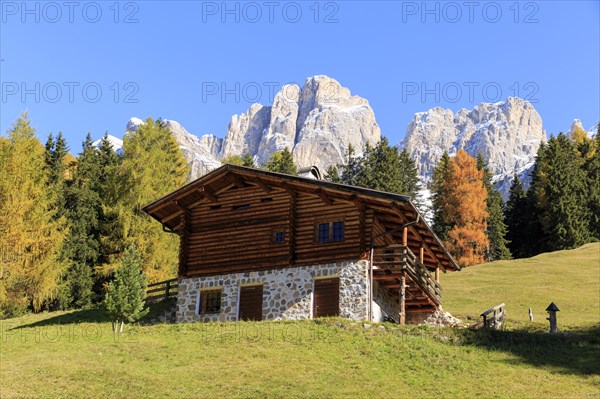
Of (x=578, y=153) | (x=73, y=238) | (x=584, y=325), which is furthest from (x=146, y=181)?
(x=578, y=153)

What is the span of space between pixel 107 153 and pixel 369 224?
104ft

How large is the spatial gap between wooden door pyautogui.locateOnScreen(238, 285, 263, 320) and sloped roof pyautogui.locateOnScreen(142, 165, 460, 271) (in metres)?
4.88

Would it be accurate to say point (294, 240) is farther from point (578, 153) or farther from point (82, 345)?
point (578, 153)

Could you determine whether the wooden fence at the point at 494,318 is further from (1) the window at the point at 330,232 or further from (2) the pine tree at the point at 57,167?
(2) the pine tree at the point at 57,167

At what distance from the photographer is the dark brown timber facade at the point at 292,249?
30.5 m

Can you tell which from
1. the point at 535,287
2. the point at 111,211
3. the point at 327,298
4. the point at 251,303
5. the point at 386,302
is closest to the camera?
the point at 327,298

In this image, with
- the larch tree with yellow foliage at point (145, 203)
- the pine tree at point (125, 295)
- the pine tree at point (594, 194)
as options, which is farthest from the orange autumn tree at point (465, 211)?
the pine tree at point (125, 295)

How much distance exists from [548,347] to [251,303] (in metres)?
12.8

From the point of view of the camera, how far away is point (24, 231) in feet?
133

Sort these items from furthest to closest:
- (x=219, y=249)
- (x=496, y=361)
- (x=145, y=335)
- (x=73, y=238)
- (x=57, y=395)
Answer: (x=73, y=238) → (x=219, y=249) → (x=145, y=335) → (x=496, y=361) → (x=57, y=395)

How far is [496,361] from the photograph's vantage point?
2469cm

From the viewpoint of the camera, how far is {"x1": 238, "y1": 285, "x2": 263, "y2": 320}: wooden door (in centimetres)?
3175

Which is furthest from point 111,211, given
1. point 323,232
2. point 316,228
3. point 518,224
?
point 518,224

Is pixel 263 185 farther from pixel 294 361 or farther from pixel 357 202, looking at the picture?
pixel 294 361
